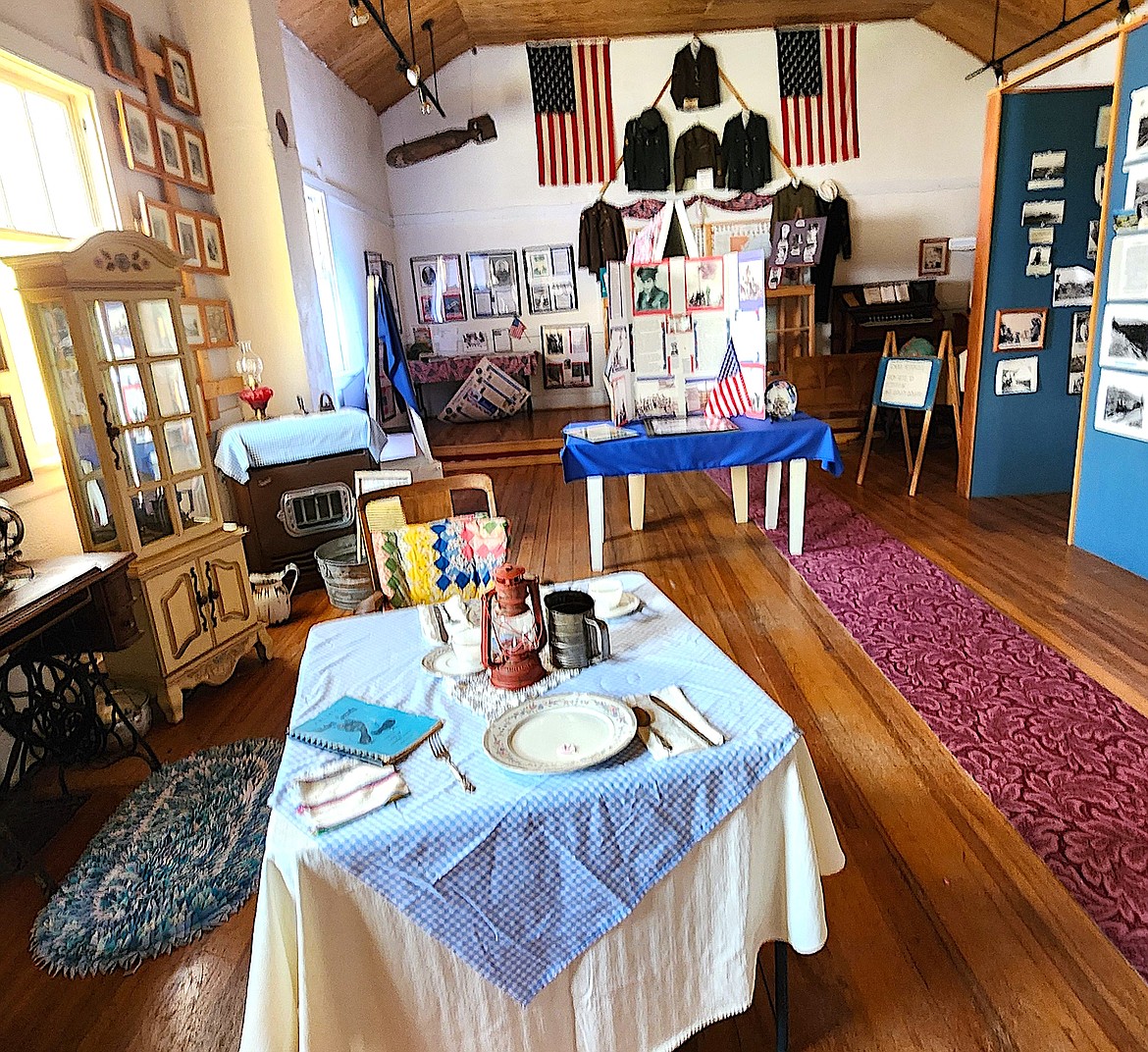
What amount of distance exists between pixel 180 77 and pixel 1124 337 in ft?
17.0

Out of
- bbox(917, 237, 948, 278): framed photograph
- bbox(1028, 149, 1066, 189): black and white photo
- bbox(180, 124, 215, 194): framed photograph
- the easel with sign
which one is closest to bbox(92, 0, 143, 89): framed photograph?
bbox(180, 124, 215, 194): framed photograph

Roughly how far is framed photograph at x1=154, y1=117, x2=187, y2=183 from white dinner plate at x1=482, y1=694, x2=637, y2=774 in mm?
3975

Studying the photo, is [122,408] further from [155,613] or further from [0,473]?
[155,613]

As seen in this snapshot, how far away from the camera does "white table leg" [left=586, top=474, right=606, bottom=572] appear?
429cm

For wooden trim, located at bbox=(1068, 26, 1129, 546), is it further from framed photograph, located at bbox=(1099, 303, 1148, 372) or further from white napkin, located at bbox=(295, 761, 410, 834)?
white napkin, located at bbox=(295, 761, 410, 834)

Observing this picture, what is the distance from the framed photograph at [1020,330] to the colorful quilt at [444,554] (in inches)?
163

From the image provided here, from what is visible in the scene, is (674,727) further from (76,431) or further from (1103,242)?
(1103,242)

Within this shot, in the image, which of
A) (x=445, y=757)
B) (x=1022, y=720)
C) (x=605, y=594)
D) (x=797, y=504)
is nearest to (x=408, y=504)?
(x=605, y=594)

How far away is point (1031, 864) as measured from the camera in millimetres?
2068

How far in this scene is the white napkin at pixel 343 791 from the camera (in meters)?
1.20

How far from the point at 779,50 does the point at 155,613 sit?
28.0ft

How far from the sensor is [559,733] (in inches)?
53.9

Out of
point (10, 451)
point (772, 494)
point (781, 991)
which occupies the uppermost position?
point (10, 451)

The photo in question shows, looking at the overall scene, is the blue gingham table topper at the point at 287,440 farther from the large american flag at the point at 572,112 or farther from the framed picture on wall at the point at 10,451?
the large american flag at the point at 572,112
